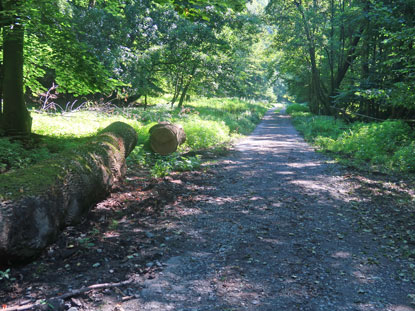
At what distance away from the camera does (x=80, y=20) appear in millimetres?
15250

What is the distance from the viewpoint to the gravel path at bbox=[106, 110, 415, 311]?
2811mm

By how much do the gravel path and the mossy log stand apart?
1.30 metres

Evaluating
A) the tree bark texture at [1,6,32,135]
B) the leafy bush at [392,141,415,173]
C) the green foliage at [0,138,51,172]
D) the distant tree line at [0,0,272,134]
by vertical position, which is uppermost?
the distant tree line at [0,0,272,134]

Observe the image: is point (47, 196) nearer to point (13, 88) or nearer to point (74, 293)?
point (74, 293)

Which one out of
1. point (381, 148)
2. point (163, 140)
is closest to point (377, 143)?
point (381, 148)

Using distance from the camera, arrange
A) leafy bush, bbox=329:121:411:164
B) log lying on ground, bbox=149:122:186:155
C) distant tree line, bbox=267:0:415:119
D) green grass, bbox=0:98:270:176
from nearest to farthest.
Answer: green grass, bbox=0:98:270:176, log lying on ground, bbox=149:122:186:155, distant tree line, bbox=267:0:415:119, leafy bush, bbox=329:121:411:164

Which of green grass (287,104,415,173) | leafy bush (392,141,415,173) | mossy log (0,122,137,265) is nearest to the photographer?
mossy log (0,122,137,265)

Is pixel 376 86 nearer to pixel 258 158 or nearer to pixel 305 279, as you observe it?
pixel 258 158

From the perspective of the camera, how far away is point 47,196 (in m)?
3.54

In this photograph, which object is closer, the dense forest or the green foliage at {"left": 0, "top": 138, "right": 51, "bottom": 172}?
the green foliage at {"left": 0, "top": 138, "right": 51, "bottom": 172}

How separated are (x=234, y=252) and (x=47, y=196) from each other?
8.27 ft

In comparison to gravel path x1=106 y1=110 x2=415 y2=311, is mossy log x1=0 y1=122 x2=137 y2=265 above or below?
above

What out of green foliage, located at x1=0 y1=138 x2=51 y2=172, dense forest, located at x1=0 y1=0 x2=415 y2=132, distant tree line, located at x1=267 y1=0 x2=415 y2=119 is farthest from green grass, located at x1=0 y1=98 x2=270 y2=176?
distant tree line, located at x1=267 y1=0 x2=415 y2=119

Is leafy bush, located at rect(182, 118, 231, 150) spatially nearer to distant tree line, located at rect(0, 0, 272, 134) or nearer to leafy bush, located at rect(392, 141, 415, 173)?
distant tree line, located at rect(0, 0, 272, 134)
